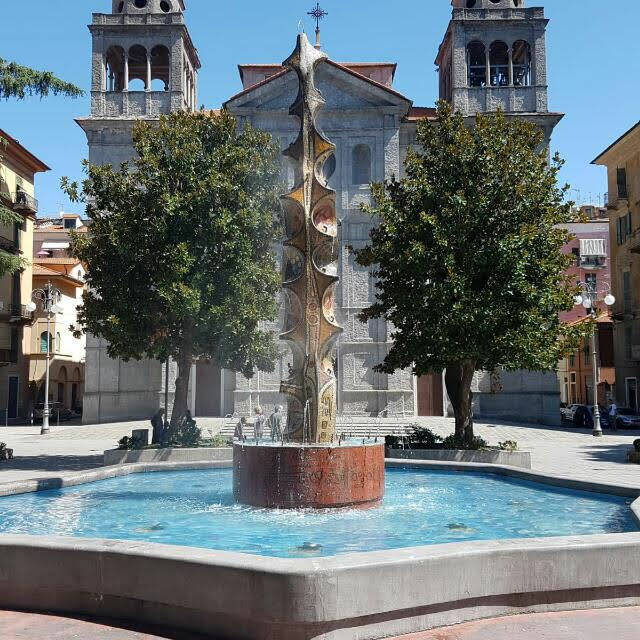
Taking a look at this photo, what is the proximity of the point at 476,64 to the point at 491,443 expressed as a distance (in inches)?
917

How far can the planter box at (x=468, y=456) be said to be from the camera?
57.6 feet

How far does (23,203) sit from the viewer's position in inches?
1725

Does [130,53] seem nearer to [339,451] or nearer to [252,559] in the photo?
[339,451]

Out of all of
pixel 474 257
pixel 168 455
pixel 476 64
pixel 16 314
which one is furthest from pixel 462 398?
pixel 16 314

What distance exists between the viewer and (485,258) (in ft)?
60.5

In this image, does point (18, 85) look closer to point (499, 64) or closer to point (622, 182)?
point (499, 64)

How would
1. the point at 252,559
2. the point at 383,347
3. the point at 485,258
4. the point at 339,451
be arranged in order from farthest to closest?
the point at 383,347, the point at 485,258, the point at 339,451, the point at 252,559

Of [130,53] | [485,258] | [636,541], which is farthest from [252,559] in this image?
[130,53]

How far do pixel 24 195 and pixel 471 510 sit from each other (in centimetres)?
3988

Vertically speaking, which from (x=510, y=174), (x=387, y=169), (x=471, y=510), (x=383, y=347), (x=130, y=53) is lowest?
(x=471, y=510)

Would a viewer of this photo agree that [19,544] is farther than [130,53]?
No

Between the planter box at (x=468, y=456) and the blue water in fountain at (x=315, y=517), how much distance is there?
380 cm

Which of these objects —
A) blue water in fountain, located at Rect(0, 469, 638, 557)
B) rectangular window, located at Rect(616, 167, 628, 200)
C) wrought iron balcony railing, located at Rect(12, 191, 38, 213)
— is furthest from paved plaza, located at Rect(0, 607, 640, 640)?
rectangular window, located at Rect(616, 167, 628, 200)

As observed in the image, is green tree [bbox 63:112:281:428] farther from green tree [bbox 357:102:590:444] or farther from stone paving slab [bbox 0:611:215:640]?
stone paving slab [bbox 0:611:215:640]
